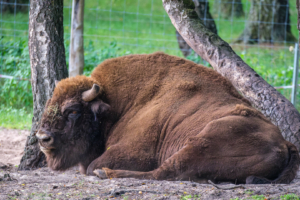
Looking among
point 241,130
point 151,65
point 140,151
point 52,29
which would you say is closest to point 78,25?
point 52,29

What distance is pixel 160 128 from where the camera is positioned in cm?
418

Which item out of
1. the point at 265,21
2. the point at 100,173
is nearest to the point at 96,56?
the point at 100,173

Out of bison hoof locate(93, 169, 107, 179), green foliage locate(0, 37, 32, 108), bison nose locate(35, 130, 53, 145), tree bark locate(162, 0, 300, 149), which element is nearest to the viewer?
bison hoof locate(93, 169, 107, 179)

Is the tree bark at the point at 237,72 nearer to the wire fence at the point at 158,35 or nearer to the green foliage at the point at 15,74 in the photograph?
the wire fence at the point at 158,35

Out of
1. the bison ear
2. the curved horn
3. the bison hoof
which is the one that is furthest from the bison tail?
the curved horn

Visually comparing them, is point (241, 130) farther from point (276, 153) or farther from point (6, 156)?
point (6, 156)

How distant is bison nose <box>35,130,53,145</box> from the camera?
4.11 meters

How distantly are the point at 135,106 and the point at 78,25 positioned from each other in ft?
9.93

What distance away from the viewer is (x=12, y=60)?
8.47 metres

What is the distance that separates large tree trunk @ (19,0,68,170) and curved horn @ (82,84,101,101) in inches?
25.7

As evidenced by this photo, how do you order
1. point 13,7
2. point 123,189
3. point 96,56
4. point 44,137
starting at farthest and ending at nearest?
point 13,7 → point 96,56 → point 44,137 → point 123,189

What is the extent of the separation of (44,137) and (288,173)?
2.69 meters

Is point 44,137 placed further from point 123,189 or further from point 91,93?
point 123,189

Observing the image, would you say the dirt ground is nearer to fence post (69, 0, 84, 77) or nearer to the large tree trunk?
the large tree trunk
